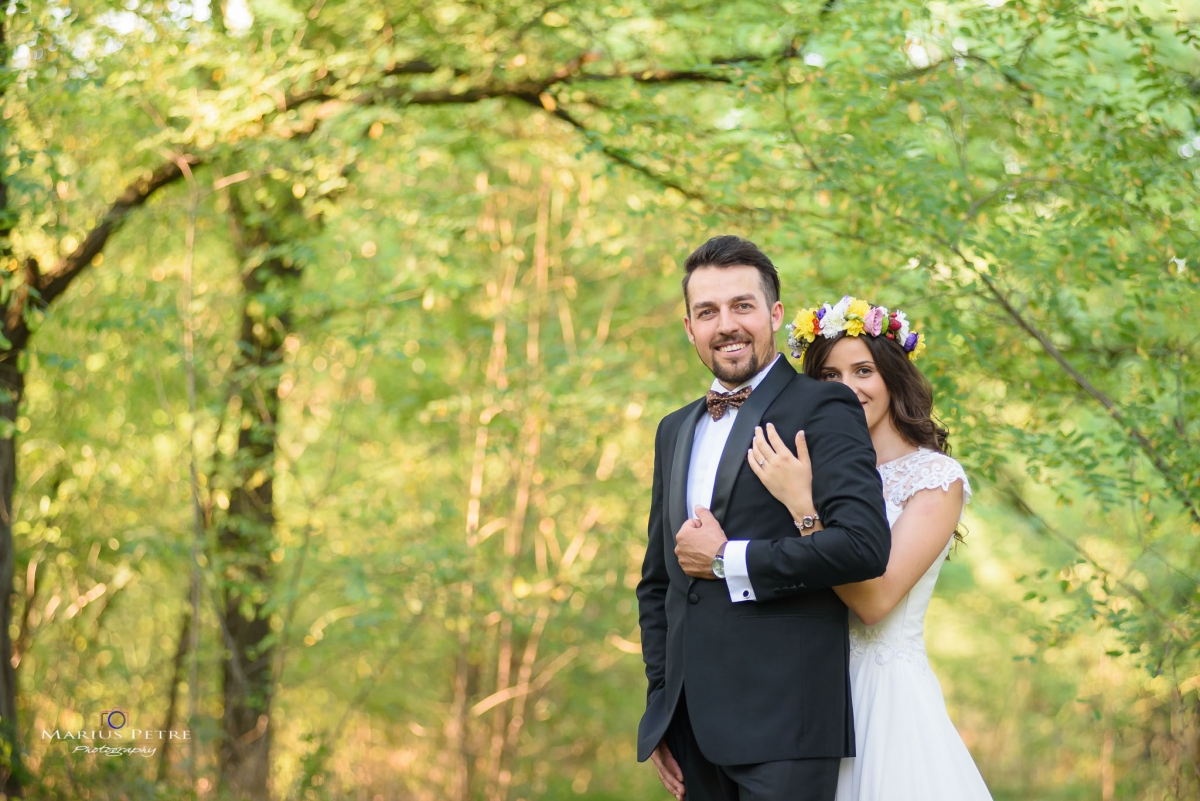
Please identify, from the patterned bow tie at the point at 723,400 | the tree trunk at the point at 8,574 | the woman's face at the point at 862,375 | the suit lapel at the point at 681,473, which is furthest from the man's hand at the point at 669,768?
the tree trunk at the point at 8,574

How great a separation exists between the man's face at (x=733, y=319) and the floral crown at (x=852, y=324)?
0.29 m

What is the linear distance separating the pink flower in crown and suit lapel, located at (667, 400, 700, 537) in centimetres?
49

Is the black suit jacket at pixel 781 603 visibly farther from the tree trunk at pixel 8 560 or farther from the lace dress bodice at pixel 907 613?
the tree trunk at pixel 8 560

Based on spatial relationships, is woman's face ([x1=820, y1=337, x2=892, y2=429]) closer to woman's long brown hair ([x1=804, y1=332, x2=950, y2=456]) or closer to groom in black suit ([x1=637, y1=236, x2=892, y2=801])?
woman's long brown hair ([x1=804, y1=332, x2=950, y2=456])

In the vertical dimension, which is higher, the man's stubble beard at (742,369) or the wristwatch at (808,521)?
the man's stubble beard at (742,369)

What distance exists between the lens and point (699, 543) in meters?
2.28

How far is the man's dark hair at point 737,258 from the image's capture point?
2.40 meters

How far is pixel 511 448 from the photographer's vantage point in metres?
6.42

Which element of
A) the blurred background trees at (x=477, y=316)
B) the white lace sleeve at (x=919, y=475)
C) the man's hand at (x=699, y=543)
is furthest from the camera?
the blurred background trees at (x=477, y=316)

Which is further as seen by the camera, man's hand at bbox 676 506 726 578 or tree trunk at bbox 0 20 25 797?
tree trunk at bbox 0 20 25 797

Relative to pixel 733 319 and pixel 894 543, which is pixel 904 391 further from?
pixel 733 319

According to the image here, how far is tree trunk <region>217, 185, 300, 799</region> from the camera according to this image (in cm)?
578

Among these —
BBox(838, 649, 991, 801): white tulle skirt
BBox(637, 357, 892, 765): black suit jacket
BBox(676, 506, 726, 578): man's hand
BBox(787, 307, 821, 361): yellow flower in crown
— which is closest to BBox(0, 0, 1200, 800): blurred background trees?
BBox(787, 307, 821, 361): yellow flower in crown

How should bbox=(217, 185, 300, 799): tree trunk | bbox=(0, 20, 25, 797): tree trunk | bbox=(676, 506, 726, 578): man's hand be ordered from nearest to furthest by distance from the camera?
bbox=(676, 506, 726, 578): man's hand → bbox=(0, 20, 25, 797): tree trunk → bbox=(217, 185, 300, 799): tree trunk
